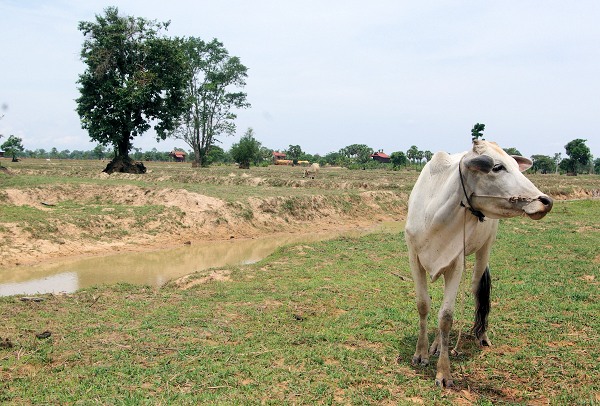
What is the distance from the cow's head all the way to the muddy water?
881 cm

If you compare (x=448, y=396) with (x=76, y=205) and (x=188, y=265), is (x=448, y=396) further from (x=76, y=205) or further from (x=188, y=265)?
(x=76, y=205)

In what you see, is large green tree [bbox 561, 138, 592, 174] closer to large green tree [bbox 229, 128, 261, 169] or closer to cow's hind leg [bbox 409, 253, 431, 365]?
large green tree [bbox 229, 128, 261, 169]

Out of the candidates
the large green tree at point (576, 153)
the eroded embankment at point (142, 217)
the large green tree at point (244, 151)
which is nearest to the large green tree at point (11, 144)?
the large green tree at point (244, 151)

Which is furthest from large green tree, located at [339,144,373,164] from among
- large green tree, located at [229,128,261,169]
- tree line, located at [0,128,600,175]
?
large green tree, located at [229,128,261,169]

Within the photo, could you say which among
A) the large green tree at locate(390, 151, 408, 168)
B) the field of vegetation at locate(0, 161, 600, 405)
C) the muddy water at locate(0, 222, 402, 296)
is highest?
the large green tree at locate(390, 151, 408, 168)

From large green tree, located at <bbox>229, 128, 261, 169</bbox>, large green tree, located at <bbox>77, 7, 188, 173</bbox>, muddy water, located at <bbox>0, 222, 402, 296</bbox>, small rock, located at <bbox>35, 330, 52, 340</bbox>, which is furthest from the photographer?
large green tree, located at <bbox>229, 128, 261, 169</bbox>

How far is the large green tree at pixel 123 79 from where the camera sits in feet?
96.5

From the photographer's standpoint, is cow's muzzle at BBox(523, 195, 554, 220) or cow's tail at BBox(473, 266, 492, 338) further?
cow's tail at BBox(473, 266, 492, 338)

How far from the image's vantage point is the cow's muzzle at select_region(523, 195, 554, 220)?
394 centimetres

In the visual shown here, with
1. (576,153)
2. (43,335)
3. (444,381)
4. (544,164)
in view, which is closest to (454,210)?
(444,381)

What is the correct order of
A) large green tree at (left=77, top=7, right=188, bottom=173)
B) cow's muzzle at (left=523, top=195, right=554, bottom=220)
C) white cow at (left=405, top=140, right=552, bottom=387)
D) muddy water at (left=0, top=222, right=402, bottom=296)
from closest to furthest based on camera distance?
cow's muzzle at (left=523, top=195, right=554, bottom=220)
white cow at (left=405, top=140, right=552, bottom=387)
muddy water at (left=0, top=222, right=402, bottom=296)
large green tree at (left=77, top=7, right=188, bottom=173)

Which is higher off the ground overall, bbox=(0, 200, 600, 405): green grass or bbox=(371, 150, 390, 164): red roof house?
bbox=(371, 150, 390, 164): red roof house

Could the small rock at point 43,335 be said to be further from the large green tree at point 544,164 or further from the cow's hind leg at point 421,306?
the large green tree at point 544,164

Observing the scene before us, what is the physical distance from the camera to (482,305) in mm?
6051
